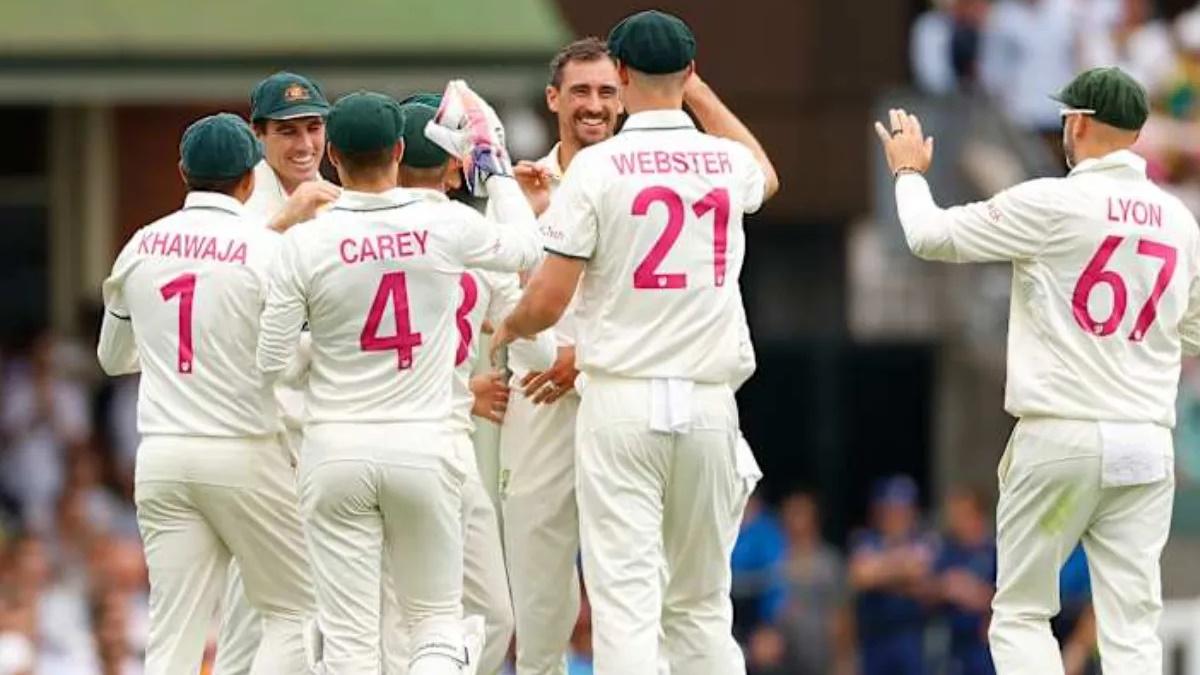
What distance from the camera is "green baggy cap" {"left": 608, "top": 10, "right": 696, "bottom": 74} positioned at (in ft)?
45.8

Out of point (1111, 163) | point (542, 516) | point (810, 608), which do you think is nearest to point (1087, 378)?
point (1111, 163)

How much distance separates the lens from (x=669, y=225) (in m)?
14.0

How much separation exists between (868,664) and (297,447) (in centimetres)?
908

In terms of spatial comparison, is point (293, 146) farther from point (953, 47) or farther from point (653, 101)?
point (953, 47)

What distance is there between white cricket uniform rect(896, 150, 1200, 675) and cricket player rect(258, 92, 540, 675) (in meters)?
1.84

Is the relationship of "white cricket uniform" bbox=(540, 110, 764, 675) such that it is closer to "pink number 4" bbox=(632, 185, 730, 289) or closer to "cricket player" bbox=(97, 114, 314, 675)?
"pink number 4" bbox=(632, 185, 730, 289)

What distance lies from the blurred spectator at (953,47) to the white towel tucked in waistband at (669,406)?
13.2 meters

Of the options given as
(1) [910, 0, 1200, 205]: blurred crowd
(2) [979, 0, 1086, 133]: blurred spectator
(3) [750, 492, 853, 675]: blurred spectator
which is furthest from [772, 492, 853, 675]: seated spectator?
(2) [979, 0, 1086, 133]: blurred spectator

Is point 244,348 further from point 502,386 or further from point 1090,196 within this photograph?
point 1090,196

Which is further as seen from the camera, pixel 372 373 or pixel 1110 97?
pixel 1110 97

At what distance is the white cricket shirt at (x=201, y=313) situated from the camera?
555 inches

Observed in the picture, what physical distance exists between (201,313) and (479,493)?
4.68 feet

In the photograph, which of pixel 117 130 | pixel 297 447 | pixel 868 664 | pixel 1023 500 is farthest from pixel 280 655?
pixel 117 130

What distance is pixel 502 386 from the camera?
14984mm
